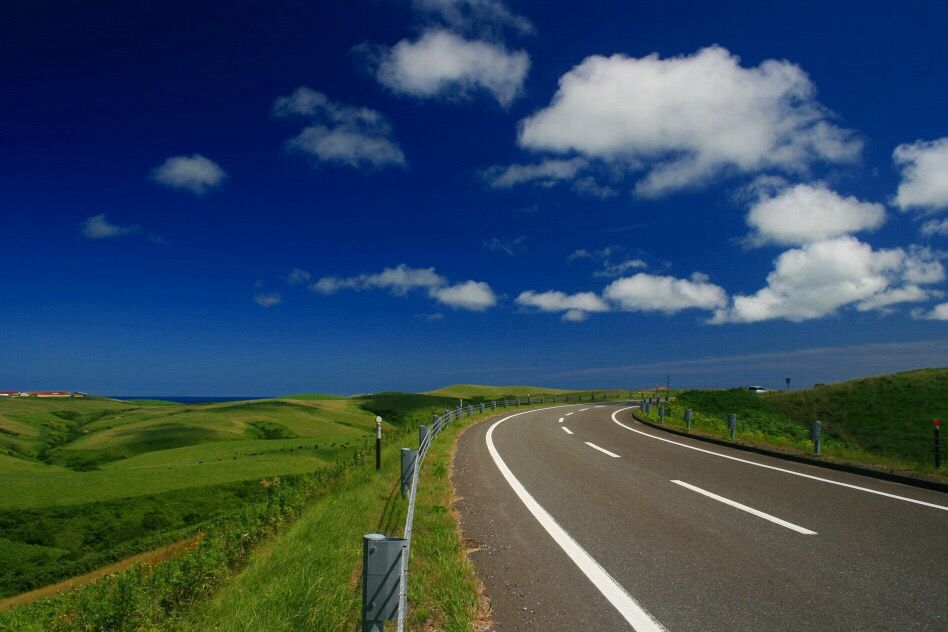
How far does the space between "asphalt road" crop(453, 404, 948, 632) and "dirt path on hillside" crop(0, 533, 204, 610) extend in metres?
14.4

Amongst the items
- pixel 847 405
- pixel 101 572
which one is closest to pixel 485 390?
pixel 847 405

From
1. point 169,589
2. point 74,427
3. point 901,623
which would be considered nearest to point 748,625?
point 901,623

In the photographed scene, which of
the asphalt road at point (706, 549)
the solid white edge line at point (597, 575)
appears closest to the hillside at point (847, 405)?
the asphalt road at point (706, 549)

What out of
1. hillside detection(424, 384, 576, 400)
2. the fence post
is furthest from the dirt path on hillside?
hillside detection(424, 384, 576, 400)

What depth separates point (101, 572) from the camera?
796 inches

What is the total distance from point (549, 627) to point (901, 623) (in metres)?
2.67

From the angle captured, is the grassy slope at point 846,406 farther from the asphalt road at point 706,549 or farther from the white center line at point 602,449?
the asphalt road at point 706,549

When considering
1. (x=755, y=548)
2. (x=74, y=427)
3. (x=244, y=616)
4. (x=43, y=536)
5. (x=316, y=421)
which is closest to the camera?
(x=244, y=616)

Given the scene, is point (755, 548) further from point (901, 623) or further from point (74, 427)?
point (74, 427)

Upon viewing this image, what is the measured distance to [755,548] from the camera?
5.86 m

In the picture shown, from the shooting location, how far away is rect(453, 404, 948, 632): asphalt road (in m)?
4.23

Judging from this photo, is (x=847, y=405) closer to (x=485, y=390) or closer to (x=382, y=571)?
(x=382, y=571)

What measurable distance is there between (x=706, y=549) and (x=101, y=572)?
23.7 m

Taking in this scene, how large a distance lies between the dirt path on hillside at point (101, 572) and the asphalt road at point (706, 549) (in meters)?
14.4
